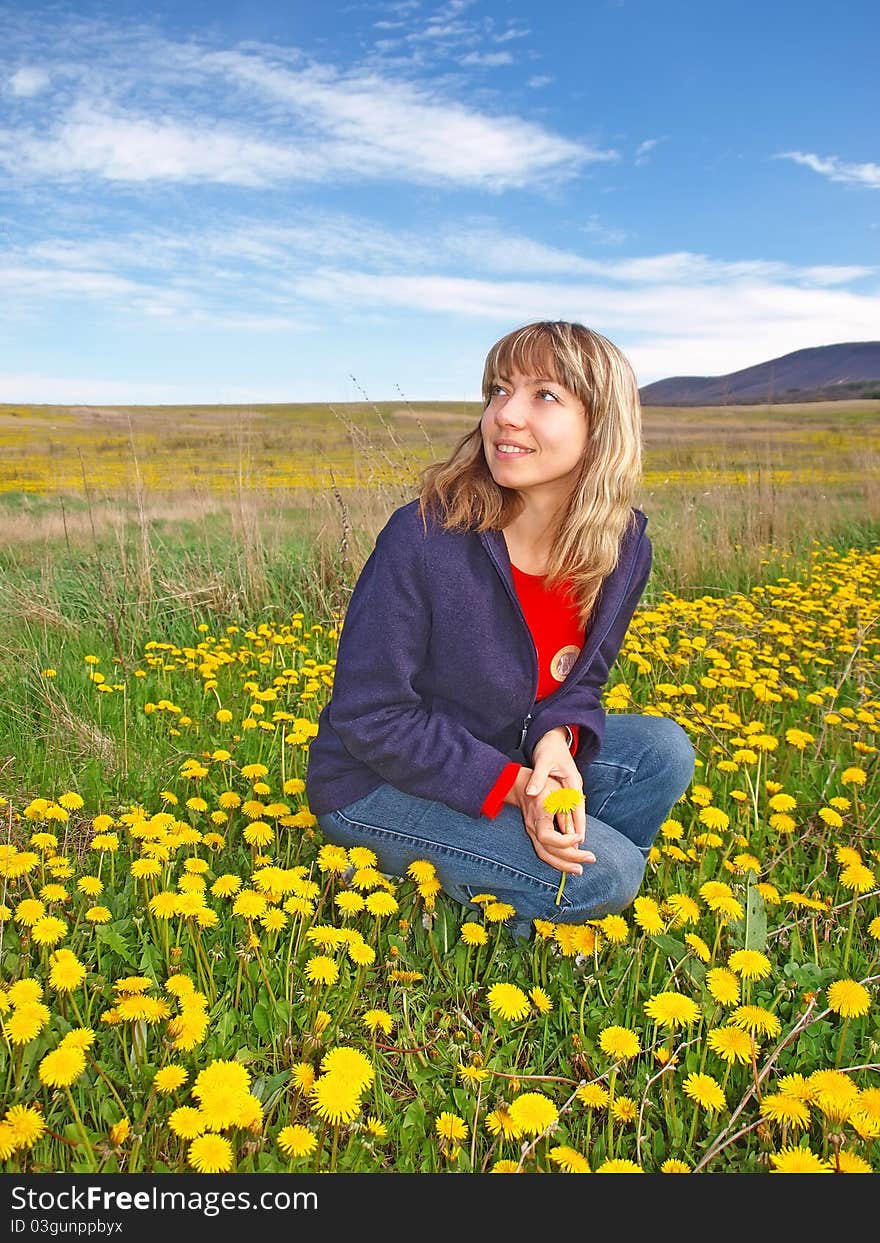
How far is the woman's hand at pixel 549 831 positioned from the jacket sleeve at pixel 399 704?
7 cm

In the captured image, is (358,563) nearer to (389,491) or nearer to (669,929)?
(389,491)

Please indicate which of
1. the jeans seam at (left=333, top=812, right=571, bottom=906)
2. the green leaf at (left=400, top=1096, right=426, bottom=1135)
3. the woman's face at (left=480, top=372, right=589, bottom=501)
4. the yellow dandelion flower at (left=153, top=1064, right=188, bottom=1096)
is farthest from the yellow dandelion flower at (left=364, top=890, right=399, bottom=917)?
the woman's face at (left=480, top=372, right=589, bottom=501)

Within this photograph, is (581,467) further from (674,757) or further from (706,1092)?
(706,1092)

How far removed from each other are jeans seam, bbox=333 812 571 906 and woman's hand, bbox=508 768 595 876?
66 mm

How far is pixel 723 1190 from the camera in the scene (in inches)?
61.1

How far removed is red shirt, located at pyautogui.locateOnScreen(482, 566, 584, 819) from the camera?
239 cm

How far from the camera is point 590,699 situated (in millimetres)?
2473

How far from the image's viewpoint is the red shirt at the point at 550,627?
2.39 m

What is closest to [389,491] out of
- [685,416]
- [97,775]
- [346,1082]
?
[97,775]

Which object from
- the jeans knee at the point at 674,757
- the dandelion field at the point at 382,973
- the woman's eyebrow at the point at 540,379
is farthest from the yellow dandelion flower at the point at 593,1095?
the woman's eyebrow at the point at 540,379

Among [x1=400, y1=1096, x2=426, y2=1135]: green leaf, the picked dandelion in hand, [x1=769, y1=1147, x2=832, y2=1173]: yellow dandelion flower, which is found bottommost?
[x1=400, y1=1096, x2=426, y2=1135]: green leaf

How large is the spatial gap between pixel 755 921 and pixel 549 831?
0.59 metres

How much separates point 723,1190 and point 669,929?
68cm

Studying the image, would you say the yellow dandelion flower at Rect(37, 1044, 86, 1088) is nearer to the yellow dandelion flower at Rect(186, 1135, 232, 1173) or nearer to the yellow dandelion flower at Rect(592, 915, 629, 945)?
the yellow dandelion flower at Rect(186, 1135, 232, 1173)
